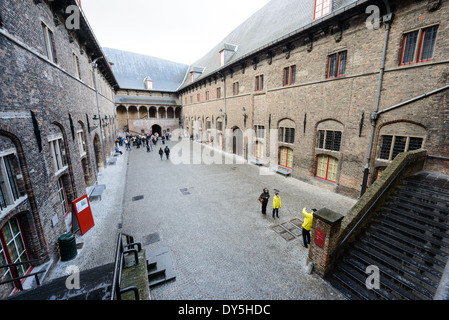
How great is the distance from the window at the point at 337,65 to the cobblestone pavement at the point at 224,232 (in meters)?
6.51

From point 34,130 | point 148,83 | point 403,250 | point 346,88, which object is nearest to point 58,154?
point 34,130

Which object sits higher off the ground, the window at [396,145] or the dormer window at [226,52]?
the dormer window at [226,52]

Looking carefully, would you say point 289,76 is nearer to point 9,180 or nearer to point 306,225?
point 306,225

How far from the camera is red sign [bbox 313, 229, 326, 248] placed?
5107mm

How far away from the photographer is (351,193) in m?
10.1

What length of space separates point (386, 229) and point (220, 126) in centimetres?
1999

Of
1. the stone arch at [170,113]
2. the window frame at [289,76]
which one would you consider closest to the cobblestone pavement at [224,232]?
the window frame at [289,76]

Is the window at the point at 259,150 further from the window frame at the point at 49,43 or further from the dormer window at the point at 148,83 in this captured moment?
the dormer window at the point at 148,83

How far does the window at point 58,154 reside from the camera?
6957 mm

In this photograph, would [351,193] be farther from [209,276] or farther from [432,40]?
[209,276]

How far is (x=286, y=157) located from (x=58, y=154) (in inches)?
512

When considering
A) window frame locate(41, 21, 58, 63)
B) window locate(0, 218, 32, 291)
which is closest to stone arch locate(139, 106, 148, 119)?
window frame locate(41, 21, 58, 63)

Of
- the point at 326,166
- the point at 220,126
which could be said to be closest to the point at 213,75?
the point at 220,126

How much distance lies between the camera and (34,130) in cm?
539
